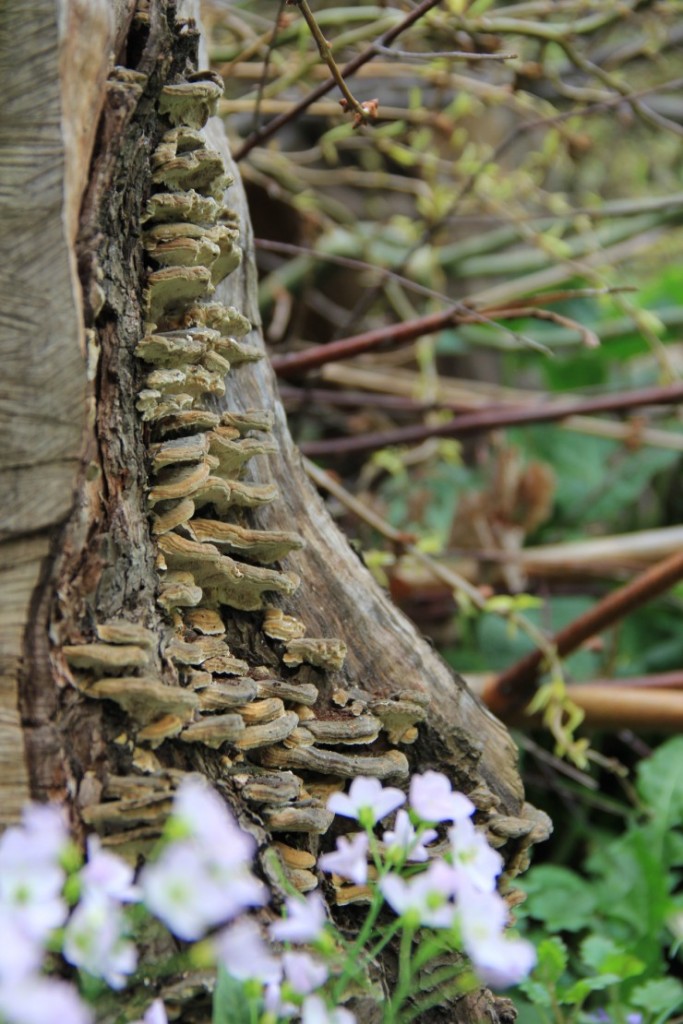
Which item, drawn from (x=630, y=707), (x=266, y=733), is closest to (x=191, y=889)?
(x=266, y=733)

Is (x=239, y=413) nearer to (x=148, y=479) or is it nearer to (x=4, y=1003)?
(x=148, y=479)

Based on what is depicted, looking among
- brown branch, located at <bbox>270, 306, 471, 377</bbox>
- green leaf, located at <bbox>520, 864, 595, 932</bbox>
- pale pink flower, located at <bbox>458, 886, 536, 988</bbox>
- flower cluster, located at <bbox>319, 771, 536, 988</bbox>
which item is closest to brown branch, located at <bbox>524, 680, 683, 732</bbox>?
green leaf, located at <bbox>520, 864, 595, 932</bbox>

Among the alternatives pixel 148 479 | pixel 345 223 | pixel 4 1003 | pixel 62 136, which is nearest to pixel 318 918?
pixel 4 1003

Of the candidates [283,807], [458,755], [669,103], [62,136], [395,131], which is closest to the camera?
[62,136]

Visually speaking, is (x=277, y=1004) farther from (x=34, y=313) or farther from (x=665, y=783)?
(x=665, y=783)

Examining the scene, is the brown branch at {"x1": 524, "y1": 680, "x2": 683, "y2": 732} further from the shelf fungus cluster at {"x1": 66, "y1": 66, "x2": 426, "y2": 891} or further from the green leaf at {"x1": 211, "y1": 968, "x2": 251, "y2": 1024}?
the green leaf at {"x1": 211, "y1": 968, "x2": 251, "y2": 1024}

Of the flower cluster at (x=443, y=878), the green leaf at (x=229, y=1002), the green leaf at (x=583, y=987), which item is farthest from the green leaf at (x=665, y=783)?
the green leaf at (x=229, y=1002)
